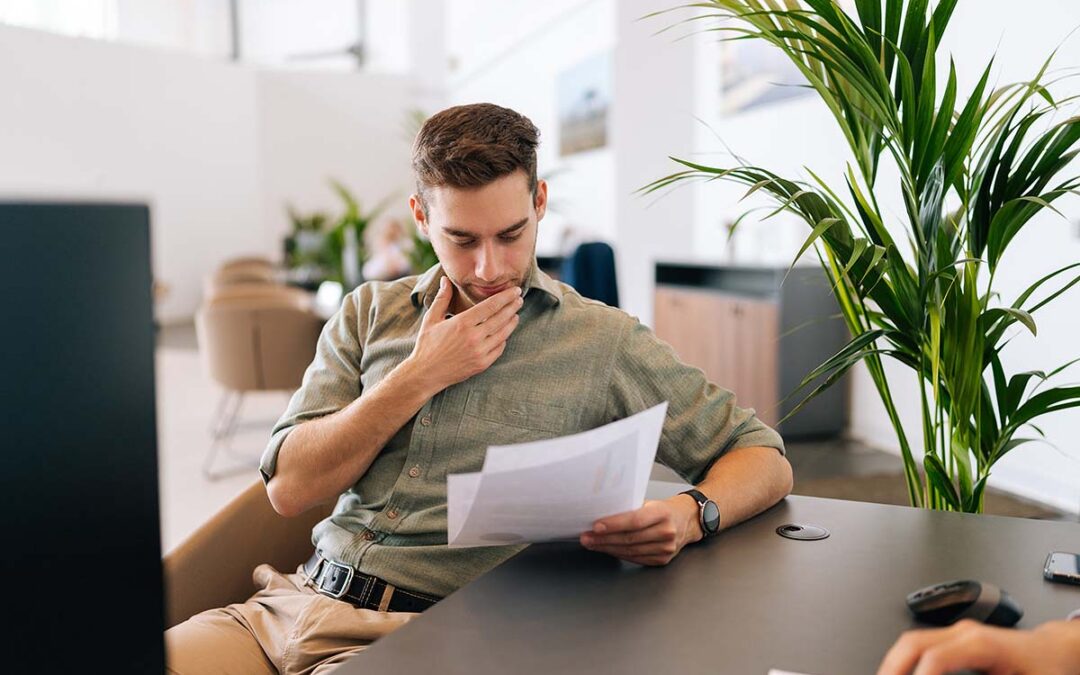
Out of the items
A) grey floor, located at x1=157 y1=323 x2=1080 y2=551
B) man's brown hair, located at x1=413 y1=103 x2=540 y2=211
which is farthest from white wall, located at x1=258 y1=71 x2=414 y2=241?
man's brown hair, located at x1=413 y1=103 x2=540 y2=211

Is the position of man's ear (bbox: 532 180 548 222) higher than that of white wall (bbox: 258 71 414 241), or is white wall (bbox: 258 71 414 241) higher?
white wall (bbox: 258 71 414 241)

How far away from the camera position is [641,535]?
39.1 inches

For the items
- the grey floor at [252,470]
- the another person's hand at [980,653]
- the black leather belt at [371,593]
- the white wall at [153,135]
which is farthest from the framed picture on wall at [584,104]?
the another person's hand at [980,653]

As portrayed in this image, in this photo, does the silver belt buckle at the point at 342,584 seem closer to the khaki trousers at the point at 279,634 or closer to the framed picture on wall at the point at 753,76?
the khaki trousers at the point at 279,634

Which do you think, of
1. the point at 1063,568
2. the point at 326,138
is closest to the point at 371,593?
the point at 1063,568

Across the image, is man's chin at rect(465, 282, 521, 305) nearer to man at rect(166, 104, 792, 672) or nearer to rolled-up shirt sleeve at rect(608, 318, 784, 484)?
man at rect(166, 104, 792, 672)

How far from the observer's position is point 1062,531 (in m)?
1.12

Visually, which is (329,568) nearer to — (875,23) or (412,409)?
(412,409)

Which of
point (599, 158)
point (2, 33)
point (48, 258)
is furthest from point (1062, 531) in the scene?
point (2, 33)

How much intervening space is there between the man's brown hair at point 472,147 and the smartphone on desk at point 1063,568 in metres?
0.85

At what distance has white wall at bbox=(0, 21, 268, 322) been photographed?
9156mm

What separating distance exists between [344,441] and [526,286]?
1.20ft

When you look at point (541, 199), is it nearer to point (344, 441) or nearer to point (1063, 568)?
point (344, 441)

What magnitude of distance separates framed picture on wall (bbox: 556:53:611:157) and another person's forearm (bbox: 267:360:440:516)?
20.4ft
